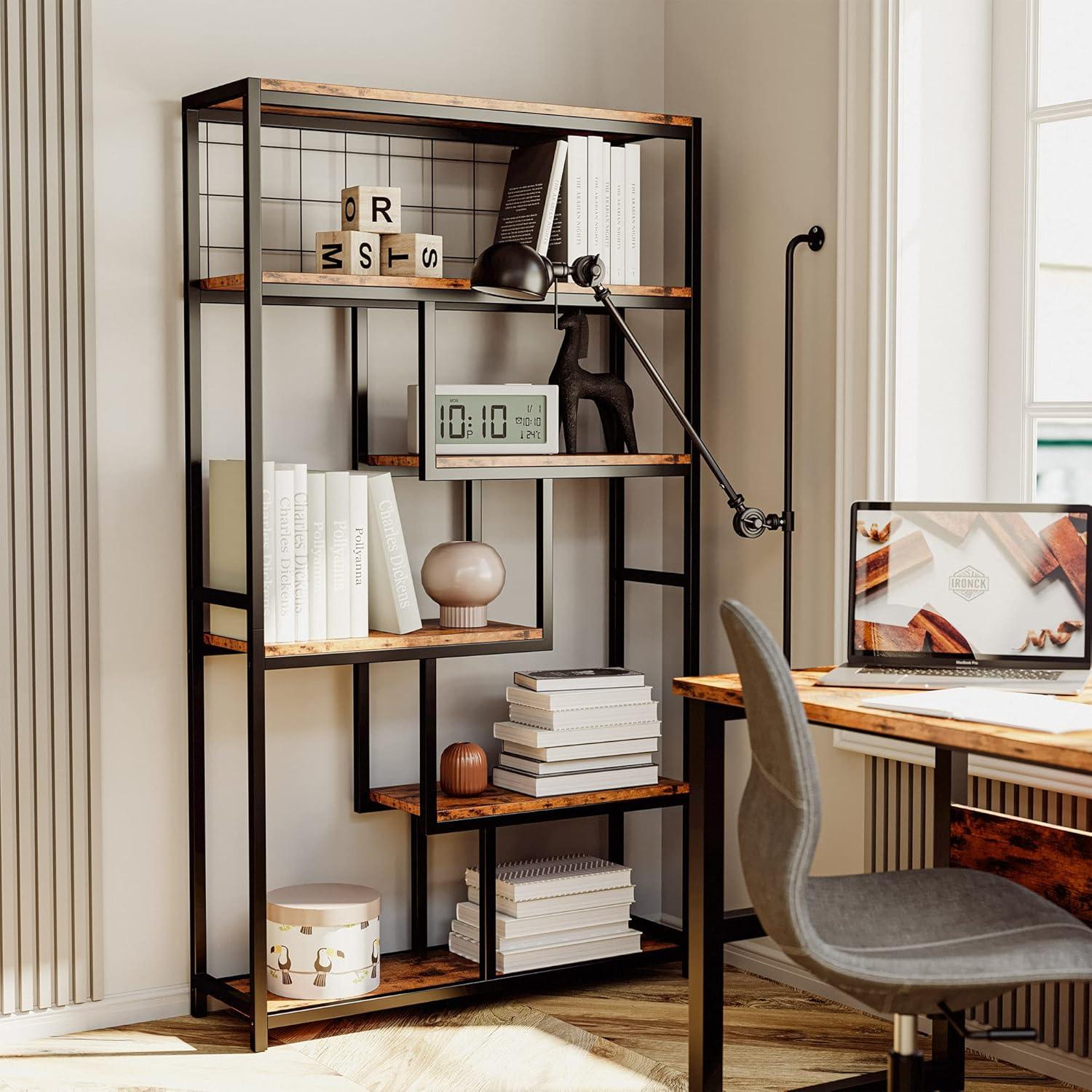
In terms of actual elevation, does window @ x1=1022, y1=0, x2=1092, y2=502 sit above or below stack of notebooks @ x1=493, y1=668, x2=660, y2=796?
above

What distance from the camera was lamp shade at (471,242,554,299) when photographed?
2.60 meters

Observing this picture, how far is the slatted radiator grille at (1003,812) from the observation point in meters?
2.61

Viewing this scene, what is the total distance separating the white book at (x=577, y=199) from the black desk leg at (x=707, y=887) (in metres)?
1.07

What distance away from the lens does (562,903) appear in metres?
3.11

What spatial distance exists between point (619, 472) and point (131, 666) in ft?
3.42

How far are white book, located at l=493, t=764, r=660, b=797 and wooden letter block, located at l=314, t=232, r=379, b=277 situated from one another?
1.05 m

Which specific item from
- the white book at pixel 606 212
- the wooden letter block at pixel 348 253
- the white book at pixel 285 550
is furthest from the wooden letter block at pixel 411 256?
the white book at pixel 285 550

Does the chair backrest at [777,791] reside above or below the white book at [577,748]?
above

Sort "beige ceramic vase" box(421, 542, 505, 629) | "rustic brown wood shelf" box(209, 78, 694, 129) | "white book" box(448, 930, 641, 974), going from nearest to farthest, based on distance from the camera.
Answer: "rustic brown wood shelf" box(209, 78, 694, 129), "beige ceramic vase" box(421, 542, 505, 629), "white book" box(448, 930, 641, 974)

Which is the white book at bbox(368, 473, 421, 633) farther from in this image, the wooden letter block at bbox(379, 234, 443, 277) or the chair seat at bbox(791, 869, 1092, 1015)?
the chair seat at bbox(791, 869, 1092, 1015)

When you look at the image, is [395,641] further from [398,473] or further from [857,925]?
[857,925]

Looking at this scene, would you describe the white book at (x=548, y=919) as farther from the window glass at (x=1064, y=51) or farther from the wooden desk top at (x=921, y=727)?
the window glass at (x=1064, y=51)

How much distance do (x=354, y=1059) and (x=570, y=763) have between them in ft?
2.32

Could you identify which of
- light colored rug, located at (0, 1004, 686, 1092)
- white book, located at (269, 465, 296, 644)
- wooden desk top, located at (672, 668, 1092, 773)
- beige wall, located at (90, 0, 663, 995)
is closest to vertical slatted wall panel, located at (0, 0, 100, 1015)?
beige wall, located at (90, 0, 663, 995)
